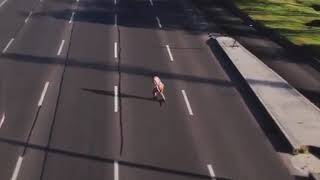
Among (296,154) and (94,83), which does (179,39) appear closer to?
(94,83)

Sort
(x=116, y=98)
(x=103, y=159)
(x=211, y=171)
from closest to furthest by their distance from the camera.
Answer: (x=211, y=171) → (x=103, y=159) → (x=116, y=98)

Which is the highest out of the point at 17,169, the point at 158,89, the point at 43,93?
the point at 158,89

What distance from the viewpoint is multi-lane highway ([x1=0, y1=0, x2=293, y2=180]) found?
71.9 ft

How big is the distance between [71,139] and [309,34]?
2267cm

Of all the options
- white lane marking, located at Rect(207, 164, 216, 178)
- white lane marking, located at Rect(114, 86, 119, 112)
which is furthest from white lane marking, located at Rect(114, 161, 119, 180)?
white lane marking, located at Rect(114, 86, 119, 112)

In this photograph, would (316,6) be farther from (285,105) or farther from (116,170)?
(116,170)

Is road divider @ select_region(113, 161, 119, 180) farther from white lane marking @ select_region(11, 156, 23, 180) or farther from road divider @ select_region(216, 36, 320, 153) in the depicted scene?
road divider @ select_region(216, 36, 320, 153)

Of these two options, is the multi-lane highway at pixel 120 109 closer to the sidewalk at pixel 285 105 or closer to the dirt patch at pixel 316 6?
the sidewalk at pixel 285 105

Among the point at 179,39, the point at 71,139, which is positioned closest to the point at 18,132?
the point at 71,139

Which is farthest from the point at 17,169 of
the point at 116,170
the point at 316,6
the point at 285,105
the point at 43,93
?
the point at 316,6

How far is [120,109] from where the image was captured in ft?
89.0

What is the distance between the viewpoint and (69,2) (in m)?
52.3

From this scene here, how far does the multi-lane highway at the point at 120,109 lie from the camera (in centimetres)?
2191

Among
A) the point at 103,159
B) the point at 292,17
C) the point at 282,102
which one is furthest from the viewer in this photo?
the point at 292,17
